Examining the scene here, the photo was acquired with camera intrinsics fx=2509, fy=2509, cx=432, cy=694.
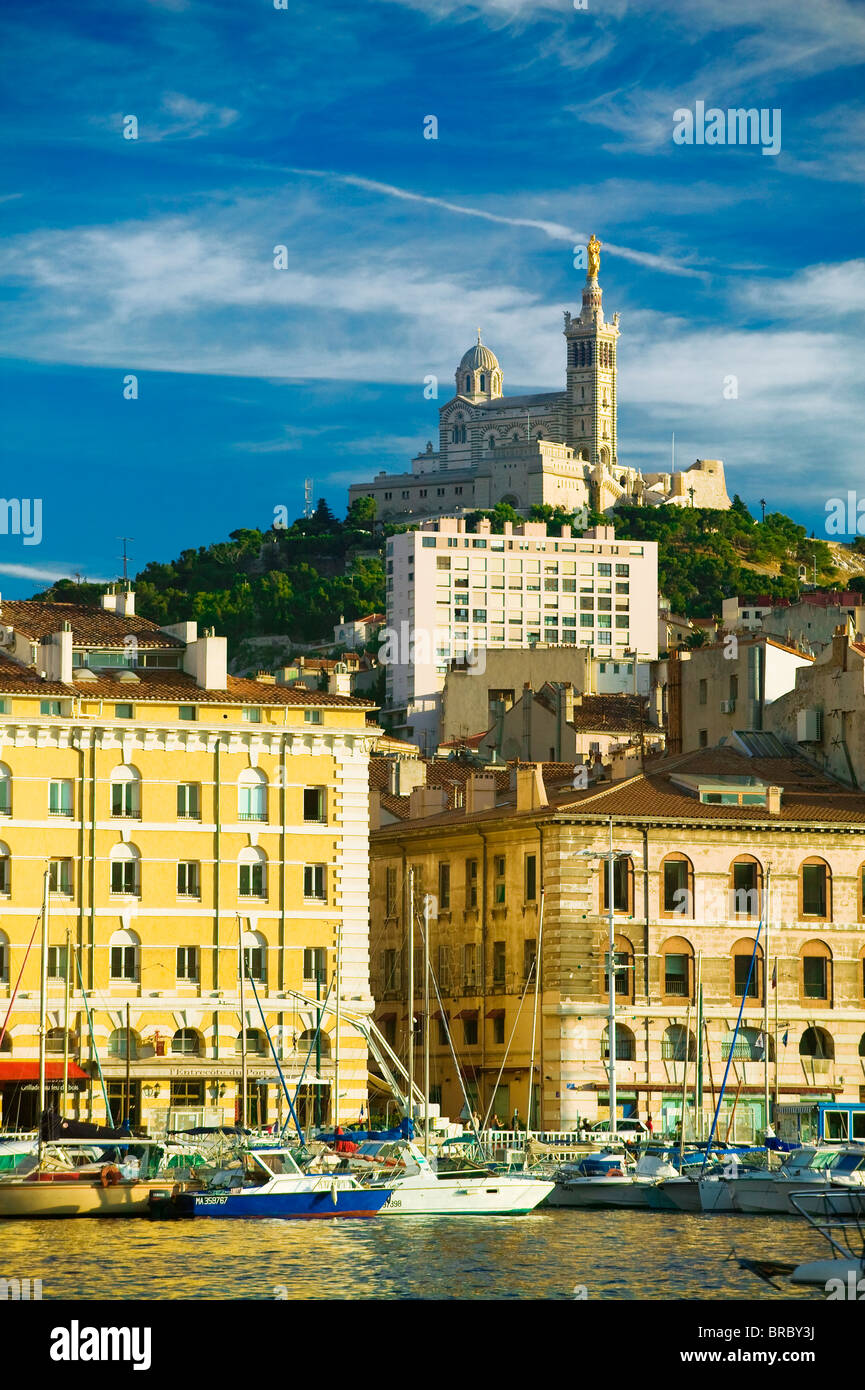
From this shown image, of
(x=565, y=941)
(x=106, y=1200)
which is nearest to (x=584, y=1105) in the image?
(x=565, y=941)

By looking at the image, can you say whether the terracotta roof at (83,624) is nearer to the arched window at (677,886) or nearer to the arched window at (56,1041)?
the arched window at (56,1041)

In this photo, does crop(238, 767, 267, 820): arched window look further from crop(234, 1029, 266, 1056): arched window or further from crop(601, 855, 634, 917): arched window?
crop(601, 855, 634, 917): arched window

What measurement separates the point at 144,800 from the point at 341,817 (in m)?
7.09

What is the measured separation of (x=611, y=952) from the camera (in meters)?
86.1

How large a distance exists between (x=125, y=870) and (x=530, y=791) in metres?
17.7

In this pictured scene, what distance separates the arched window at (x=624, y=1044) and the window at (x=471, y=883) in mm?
9287

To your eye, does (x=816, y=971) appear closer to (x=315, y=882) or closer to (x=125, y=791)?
(x=315, y=882)

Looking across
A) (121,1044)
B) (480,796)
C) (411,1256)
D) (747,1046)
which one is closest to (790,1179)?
(411,1256)

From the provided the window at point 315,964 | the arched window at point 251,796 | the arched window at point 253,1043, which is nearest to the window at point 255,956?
the window at point 315,964

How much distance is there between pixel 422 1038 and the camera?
96375mm

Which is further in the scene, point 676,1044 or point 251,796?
point 676,1044

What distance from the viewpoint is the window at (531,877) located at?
9106cm

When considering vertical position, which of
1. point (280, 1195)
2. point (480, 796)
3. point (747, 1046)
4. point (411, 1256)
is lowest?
point (411, 1256)

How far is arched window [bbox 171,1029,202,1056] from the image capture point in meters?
81.8
